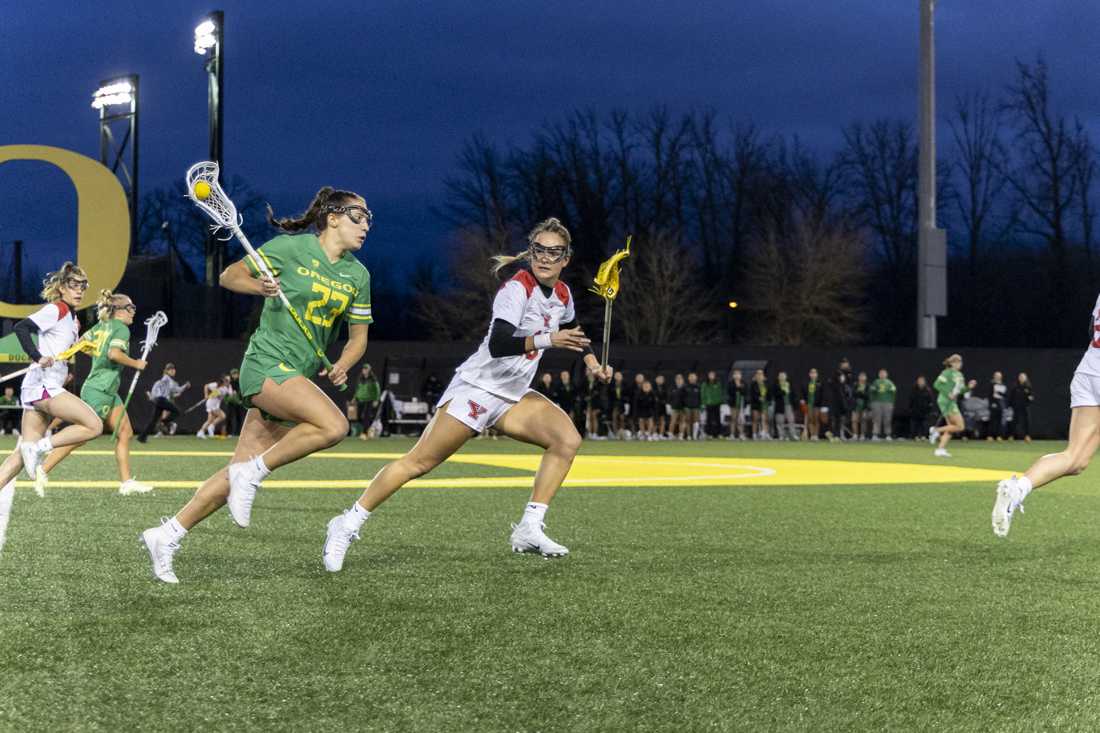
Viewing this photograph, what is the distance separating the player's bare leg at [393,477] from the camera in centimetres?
795

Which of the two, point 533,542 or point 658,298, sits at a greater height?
point 658,298

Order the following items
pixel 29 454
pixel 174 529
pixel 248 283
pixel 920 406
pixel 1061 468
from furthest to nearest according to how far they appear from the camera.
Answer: pixel 920 406 → pixel 29 454 → pixel 1061 468 → pixel 174 529 → pixel 248 283

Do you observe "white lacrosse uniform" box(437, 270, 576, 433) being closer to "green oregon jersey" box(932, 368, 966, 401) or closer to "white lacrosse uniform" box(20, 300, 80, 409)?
"white lacrosse uniform" box(20, 300, 80, 409)

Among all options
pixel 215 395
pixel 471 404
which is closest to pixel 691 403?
pixel 215 395

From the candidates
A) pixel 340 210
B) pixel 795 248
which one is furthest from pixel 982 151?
pixel 340 210

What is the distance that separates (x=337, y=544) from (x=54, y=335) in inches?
202

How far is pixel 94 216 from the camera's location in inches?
1368

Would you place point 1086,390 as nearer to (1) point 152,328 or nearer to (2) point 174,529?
(2) point 174,529

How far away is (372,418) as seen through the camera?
3378 cm

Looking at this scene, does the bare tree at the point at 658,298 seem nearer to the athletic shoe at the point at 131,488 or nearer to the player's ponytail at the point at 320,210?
the athletic shoe at the point at 131,488

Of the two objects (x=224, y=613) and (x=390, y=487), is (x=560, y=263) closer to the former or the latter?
(x=390, y=487)

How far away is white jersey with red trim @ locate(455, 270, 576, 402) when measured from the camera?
827 centimetres

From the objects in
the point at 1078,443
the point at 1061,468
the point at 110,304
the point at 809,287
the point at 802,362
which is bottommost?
the point at 1061,468

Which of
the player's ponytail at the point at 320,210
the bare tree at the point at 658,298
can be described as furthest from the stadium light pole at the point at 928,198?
the player's ponytail at the point at 320,210
